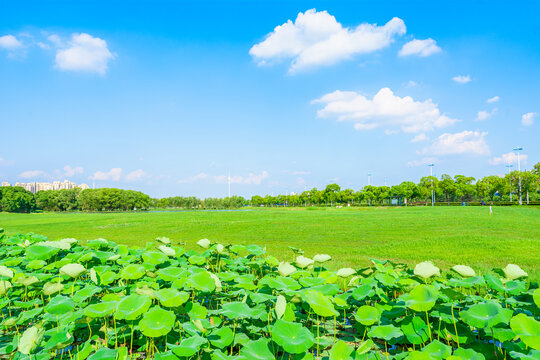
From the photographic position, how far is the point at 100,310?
79.8 inches

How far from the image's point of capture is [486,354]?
1.90 meters

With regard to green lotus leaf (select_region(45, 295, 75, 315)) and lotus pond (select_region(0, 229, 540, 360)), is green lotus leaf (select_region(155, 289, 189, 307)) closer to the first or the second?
lotus pond (select_region(0, 229, 540, 360))

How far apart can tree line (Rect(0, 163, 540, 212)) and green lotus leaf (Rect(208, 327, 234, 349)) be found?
6584 centimetres

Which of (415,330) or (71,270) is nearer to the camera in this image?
(415,330)

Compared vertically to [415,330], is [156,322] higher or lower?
higher

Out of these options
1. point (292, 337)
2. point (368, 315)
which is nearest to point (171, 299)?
point (292, 337)

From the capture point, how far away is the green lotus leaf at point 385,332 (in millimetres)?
1979

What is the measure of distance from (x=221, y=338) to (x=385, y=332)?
1.14m

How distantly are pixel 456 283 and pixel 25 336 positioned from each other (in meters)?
3.26

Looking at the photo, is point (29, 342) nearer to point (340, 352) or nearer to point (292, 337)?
point (292, 337)

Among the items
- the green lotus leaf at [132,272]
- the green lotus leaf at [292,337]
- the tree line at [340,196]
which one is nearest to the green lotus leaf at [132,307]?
the green lotus leaf at [292,337]

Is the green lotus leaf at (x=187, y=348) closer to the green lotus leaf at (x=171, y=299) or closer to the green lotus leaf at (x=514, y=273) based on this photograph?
the green lotus leaf at (x=171, y=299)

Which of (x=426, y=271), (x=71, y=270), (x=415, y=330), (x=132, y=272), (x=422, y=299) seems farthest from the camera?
(x=132, y=272)

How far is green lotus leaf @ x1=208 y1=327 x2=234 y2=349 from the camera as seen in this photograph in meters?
1.85
